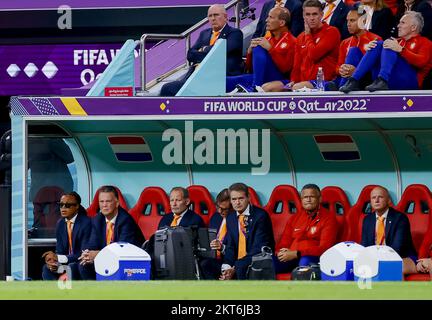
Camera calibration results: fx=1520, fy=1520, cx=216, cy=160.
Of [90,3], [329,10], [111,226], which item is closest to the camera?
[111,226]

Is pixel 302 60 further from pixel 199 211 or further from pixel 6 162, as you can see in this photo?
pixel 6 162

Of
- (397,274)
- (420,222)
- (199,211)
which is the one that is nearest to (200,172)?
(199,211)

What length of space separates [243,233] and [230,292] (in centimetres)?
352

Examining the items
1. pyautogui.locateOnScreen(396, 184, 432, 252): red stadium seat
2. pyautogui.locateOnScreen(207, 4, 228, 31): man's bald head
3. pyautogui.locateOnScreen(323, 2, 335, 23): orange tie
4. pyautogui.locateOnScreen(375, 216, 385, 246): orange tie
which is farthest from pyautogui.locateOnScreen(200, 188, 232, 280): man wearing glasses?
pyautogui.locateOnScreen(323, 2, 335, 23): orange tie

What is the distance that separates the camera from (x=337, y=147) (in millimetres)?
13305

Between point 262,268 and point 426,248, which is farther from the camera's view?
point 426,248

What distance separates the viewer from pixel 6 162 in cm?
1428

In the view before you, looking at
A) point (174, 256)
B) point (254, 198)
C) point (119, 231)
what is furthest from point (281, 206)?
point (174, 256)

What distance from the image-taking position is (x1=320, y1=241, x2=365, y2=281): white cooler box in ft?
36.0

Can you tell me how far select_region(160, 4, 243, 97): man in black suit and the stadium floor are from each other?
179 inches

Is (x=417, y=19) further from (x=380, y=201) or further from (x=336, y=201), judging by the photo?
(x=336, y=201)

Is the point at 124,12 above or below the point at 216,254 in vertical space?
above
